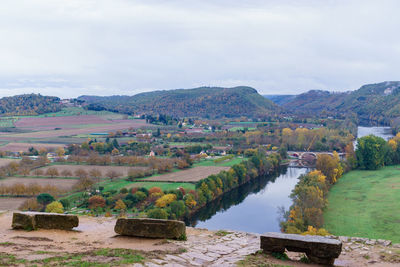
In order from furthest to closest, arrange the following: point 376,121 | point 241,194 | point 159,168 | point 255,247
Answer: point 376,121 < point 159,168 < point 241,194 < point 255,247

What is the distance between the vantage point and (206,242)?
28.5ft

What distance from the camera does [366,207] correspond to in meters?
32.8

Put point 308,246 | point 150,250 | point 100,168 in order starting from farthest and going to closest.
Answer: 1. point 100,168
2. point 150,250
3. point 308,246

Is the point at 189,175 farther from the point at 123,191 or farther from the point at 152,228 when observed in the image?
the point at 152,228

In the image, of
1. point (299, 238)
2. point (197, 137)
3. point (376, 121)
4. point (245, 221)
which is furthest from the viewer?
point (376, 121)

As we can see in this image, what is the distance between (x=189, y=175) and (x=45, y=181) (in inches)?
673

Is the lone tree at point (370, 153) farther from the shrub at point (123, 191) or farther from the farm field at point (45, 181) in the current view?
the farm field at point (45, 181)

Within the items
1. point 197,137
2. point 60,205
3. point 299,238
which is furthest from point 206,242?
point 197,137

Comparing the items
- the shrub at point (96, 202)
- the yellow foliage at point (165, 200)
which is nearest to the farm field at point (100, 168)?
the shrub at point (96, 202)

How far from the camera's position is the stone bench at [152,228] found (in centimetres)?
838

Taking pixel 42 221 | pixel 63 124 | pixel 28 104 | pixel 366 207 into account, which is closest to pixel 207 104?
pixel 28 104

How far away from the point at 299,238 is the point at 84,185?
107 feet

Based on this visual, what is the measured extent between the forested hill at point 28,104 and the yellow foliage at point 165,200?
78.5 meters

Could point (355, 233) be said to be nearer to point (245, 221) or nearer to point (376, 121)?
point (245, 221)
